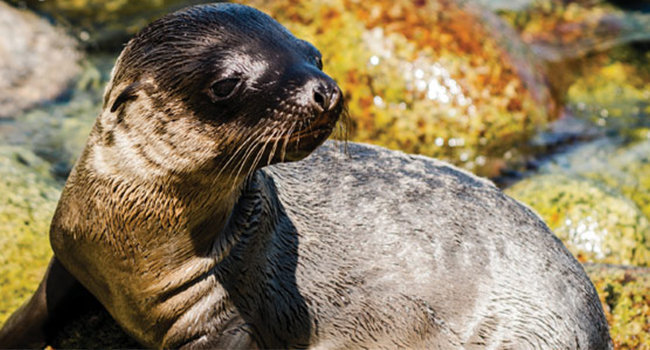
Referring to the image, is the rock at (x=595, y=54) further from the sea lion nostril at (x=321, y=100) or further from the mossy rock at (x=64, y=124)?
the sea lion nostril at (x=321, y=100)

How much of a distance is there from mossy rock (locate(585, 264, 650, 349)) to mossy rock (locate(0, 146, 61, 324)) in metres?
4.63

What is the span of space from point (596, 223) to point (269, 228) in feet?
13.9

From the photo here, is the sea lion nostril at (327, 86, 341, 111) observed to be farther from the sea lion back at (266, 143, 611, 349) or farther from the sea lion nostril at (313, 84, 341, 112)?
the sea lion back at (266, 143, 611, 349)

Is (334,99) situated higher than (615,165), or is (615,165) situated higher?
(334,99)

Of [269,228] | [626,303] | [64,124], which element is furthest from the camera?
[64,124]

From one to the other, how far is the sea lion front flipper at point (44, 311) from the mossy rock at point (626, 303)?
4.16m

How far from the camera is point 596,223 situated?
25.6 feet

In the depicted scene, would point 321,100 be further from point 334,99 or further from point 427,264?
point 427,264

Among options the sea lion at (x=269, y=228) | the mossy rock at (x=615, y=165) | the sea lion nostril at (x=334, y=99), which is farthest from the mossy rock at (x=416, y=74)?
the sea lion nostril at (x=334, y=99)

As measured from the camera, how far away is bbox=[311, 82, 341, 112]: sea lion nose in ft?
12.6

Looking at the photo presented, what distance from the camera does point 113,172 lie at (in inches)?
176

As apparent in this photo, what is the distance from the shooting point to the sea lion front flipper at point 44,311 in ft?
17.4

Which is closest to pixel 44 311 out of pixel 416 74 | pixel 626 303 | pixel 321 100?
pixel 321 100

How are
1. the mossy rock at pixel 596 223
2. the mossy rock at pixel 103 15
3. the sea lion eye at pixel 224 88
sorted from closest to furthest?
the sea lion eye at pixel 224 88 → the mossy rock at pixel 596 223 → the mossy rock at pixel 103 15
